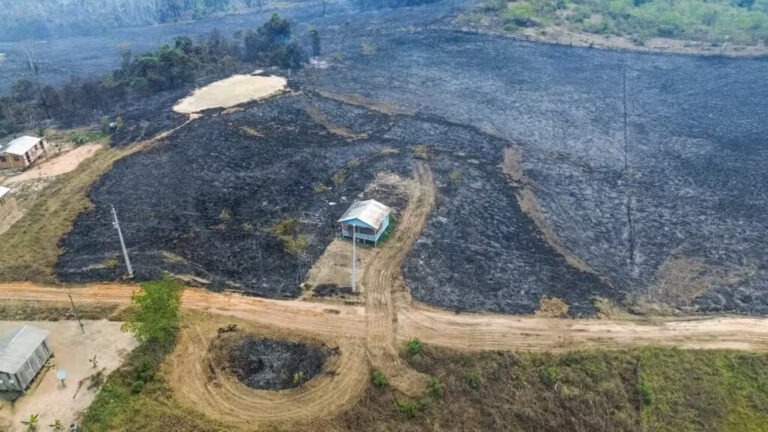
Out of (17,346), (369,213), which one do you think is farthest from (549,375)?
(17,346)

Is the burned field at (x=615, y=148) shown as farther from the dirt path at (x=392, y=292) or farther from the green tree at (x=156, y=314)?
the green tree at (x=156, y=314)

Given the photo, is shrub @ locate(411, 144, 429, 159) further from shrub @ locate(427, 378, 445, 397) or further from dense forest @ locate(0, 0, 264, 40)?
dense forest @ locate(0, 0, 264, 40)

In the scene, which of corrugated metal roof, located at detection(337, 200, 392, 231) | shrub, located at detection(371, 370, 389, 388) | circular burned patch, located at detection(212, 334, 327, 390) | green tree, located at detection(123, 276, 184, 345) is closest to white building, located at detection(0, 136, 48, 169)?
green tree, located at detection(123, 276, 184, 345)

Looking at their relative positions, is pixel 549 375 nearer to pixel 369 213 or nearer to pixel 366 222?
pixel 366 222

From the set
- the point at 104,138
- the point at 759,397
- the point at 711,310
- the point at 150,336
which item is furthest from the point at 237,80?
the point at 759,397

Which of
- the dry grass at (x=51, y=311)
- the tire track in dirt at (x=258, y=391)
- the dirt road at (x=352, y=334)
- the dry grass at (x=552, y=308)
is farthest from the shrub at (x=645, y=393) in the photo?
the dry grass at (x=51, y=311)
